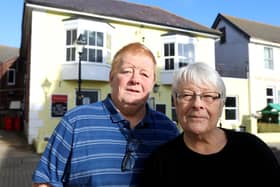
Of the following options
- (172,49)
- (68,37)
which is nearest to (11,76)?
(68,37)

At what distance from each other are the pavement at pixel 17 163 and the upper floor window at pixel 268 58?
39.1 ft

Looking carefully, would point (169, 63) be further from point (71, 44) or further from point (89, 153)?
point (89, 153)

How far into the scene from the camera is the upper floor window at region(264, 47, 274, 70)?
22.2 meters

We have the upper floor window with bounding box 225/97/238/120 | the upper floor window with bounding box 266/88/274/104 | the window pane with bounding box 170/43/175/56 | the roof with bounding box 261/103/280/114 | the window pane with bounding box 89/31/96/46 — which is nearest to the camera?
the window pane with bounding box 89/31/96/46

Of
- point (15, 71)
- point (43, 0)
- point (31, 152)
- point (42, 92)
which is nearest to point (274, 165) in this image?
point (31, 152)

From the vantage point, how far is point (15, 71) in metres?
34.3

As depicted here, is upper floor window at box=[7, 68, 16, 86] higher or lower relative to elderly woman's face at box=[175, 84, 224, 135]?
higher

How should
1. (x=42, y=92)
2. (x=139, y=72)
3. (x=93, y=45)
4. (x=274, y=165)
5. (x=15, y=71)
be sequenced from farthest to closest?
(x=15, y=71), (x=93, y=45), (x=42, y=92), (x=139, y=72), (x=274, y=165)

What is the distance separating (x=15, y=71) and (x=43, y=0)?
838 inches

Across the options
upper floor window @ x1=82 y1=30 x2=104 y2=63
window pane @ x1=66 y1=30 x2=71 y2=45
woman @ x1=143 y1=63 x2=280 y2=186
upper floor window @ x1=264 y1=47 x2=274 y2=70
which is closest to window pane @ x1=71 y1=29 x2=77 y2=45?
window pane @ x1=66 y1=30 x2=71 y2=45

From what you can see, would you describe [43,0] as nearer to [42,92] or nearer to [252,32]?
[42,92]

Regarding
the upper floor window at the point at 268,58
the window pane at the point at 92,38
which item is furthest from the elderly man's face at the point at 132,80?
the upper floor window at the point at 268,58

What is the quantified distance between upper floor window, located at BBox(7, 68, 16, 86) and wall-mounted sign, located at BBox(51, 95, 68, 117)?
2094 cm

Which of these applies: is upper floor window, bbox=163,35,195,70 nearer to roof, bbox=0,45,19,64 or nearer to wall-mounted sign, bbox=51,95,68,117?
wall-mounted sign, bbox=51,95,68,117
